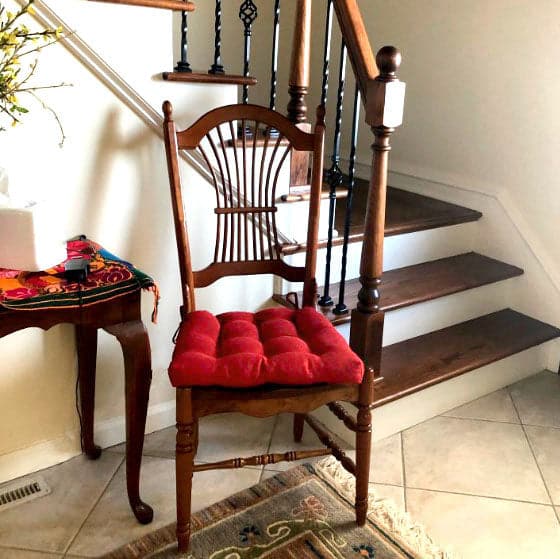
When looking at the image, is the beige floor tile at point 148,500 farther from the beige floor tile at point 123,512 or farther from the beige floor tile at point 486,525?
the beige floor tile at point 486,525

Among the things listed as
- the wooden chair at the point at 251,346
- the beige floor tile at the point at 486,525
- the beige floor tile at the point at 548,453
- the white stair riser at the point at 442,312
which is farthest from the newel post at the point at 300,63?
the beige floor tile at the point at 548,453

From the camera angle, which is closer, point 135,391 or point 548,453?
point 135,391

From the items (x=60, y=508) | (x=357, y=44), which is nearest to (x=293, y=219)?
(x=357, y=44)

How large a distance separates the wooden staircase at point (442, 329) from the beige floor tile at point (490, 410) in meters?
0.19

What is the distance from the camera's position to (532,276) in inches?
106

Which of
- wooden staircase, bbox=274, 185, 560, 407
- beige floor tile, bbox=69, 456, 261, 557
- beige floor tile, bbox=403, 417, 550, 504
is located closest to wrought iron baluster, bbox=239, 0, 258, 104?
wooden staircase, bbox=274, 185, 560, 407

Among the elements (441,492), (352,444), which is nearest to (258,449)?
(352,444)

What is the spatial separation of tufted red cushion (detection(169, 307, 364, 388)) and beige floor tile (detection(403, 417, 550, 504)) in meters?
0.64

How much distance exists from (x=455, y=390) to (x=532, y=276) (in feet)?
2.39

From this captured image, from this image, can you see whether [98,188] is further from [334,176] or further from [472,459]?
[472,459]

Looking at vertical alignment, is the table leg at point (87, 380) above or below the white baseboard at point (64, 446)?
above

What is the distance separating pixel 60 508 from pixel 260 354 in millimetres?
799

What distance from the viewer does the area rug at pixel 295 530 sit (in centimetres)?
162

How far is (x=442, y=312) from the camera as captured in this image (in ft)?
8.26
